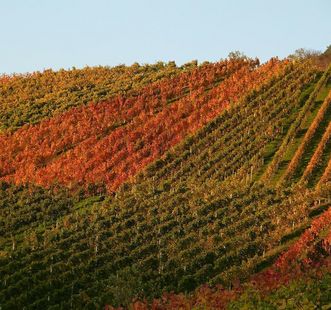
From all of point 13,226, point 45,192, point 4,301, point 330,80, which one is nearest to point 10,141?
point 45,192

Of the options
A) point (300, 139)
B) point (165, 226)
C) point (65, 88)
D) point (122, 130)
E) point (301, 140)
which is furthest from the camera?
point (65, 88)

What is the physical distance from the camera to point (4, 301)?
34.3 meters

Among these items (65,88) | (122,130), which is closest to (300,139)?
(122,130)

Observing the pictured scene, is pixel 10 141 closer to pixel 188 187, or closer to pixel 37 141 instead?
pixel 37 141

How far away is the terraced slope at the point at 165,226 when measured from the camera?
34625 mm

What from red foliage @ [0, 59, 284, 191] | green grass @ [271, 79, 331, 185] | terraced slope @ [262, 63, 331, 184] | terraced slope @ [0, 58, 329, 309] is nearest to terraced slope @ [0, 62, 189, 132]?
red foliage @ [0, 59, 284, 191]

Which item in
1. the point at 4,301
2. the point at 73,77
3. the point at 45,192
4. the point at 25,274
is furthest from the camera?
the point at 73,77

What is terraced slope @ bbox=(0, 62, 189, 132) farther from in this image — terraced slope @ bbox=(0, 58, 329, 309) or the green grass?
the green grass

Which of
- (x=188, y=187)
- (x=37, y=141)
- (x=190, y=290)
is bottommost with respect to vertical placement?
(x=190, y=290)

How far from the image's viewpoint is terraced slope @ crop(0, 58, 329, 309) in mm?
34625

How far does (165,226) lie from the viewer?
1592 inches

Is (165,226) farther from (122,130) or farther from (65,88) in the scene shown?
(65,88)

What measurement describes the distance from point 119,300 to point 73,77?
55.8m

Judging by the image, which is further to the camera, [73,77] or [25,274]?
[73,77]
